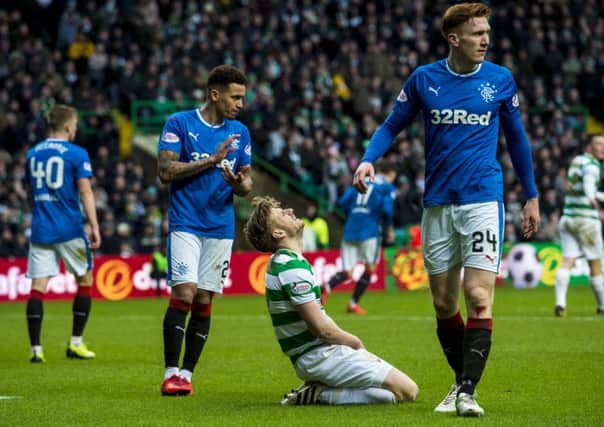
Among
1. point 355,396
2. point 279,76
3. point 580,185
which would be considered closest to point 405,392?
point 355,396

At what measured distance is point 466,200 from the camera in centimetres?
746

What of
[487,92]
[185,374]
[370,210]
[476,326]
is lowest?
[185,374]

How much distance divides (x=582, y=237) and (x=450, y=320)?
8.69 meters

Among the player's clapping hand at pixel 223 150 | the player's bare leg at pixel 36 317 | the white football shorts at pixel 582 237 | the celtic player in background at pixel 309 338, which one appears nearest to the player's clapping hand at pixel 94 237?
the player's bare leg at pixel 36 317

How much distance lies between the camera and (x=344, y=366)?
7.69 meters

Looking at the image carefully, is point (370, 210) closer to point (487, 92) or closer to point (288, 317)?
point (288, 317)

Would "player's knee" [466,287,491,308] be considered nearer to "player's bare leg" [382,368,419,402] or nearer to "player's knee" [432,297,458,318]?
"player's knee" [432,297,458,318]

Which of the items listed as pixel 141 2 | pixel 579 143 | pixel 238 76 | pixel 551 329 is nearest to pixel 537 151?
pixel 579 143

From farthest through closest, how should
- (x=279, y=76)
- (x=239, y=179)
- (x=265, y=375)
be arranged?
(x=279, y=76)
(x=265, y=375)
(x=239, y=179)

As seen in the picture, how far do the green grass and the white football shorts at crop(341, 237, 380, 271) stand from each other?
1.37m

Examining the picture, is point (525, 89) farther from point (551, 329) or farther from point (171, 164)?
point (171, 164)

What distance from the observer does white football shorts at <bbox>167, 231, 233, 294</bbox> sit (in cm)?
880

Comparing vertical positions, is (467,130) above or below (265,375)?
above

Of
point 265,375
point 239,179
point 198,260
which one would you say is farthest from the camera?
point 265,375
